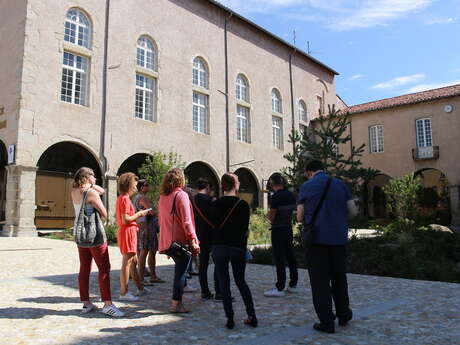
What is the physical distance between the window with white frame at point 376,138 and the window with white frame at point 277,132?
6.17m

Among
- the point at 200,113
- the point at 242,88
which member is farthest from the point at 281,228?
the point at 242,88

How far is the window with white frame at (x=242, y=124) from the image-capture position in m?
24.5

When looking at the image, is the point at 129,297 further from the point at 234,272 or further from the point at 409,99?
the point at 409,99

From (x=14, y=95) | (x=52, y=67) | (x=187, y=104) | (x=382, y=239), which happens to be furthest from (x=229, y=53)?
(x=382, y=239)

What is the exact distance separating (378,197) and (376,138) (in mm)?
4704

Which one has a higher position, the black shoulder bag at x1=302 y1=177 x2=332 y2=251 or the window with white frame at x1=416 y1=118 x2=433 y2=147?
the window with white frame at x1=416 y1=118 x2=433 y2=147

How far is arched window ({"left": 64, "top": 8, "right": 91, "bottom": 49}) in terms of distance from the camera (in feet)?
55.5

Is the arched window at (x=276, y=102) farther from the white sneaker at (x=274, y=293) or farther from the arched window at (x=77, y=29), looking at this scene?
the white sneaker at (x=274, y=293)

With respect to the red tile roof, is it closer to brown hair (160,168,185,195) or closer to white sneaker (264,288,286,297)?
white sneaker (264,288,286,297)

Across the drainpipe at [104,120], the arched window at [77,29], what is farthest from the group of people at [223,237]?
the arched window at [77,29]

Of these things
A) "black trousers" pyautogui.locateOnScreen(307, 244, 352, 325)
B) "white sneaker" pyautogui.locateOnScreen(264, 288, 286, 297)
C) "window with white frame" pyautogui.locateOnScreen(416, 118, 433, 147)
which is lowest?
"white sneaker" pyautogui.locateOnScreen(264, 288, 286, 297)

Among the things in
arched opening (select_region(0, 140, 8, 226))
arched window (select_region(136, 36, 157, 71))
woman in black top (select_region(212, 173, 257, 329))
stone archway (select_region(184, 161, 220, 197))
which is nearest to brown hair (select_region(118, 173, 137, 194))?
woman in black top (select_region(212, 173, 257, 329))

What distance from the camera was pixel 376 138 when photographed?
27.8 meters

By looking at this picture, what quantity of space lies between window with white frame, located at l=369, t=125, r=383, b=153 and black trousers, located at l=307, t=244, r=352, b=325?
25195 millimetres
